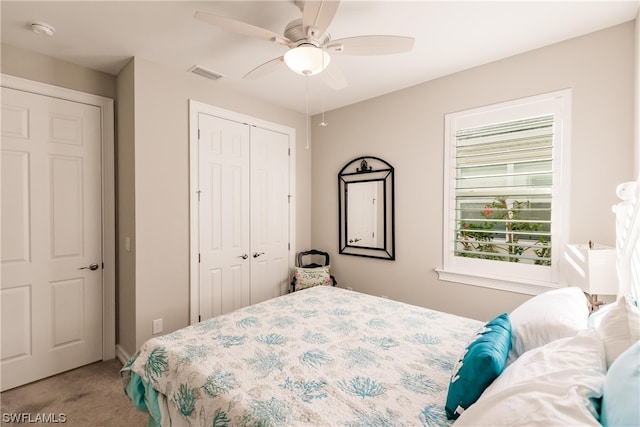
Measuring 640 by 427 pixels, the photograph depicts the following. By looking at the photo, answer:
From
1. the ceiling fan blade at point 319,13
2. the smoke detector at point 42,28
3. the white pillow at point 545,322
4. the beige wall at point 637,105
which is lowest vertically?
the white pillow at point 545,322

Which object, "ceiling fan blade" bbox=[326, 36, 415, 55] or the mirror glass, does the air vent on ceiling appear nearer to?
"ceiling fan blade" bbox=[326, 36, 415, 55]

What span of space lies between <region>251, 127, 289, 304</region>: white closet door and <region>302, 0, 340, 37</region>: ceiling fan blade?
75.2 inches

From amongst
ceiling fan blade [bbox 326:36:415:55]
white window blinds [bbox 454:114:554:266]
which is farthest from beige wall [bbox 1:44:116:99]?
white window blinds [bbox 454:114:554:266]

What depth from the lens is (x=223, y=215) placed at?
3.17m

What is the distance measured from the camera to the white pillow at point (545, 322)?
4.15ft

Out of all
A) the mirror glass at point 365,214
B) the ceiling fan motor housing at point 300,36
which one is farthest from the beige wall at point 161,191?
the mirror glass at point 365,214

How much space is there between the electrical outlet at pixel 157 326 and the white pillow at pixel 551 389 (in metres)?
2.58

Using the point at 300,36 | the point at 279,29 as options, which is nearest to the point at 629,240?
the point at 300,36

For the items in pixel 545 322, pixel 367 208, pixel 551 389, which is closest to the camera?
pixel 551 389

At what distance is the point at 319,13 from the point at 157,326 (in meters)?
2.73

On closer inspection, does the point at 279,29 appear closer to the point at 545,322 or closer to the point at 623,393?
the point at 545,322

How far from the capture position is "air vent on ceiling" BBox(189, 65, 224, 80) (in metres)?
2.73

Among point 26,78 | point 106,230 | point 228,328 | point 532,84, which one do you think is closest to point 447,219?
point 532,84

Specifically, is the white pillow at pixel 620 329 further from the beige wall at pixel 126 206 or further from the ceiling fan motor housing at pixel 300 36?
the beige wall at pixel 126 206
